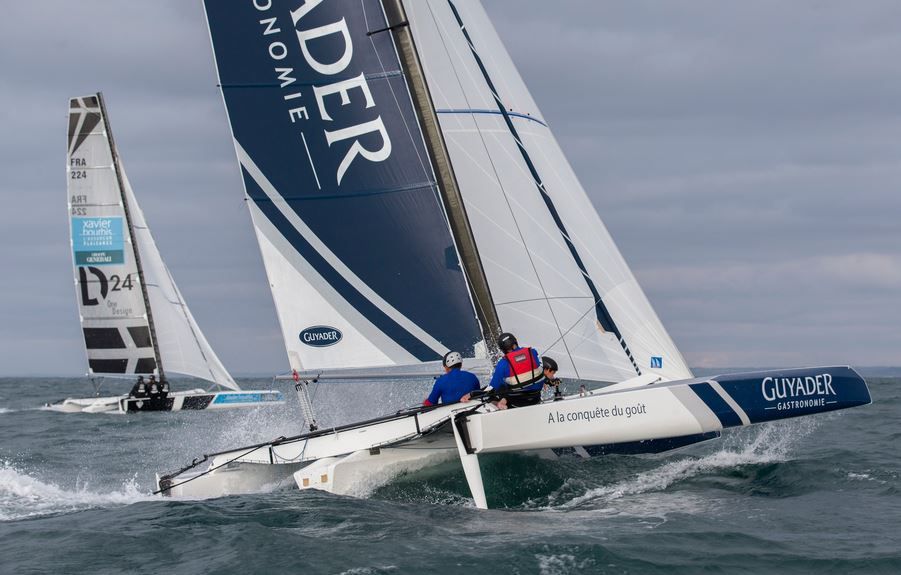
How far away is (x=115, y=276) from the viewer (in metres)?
25.0

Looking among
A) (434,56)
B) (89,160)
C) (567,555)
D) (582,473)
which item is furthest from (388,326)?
(89,160)

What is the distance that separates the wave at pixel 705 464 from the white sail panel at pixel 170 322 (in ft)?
53.4

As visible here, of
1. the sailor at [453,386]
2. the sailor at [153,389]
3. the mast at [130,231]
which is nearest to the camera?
the sailor at [453,386]

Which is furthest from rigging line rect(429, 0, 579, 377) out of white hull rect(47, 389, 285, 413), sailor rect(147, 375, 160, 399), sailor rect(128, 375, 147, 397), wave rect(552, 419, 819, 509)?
sailor rect(128, 375, 147, 397)

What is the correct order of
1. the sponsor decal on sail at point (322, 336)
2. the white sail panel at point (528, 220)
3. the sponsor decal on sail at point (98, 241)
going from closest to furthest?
the sponsor decal on sail at point (322, 336) < the white sail panel at point (528, 220) < the sponsor decal on sail at point (98, 241)

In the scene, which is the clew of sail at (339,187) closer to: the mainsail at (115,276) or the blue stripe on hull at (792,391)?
the blue stripe on hull at (792,391)

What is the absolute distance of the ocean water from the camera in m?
6.25

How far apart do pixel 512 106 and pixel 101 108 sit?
53.9ft

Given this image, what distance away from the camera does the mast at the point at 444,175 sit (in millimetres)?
9359

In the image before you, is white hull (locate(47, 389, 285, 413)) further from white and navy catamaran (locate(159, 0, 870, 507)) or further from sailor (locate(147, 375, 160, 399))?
white and navy catamaran (locate(159, 0, 870, 507))

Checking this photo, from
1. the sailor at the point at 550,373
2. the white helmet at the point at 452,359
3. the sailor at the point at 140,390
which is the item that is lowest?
the sailor at the point at 550,373

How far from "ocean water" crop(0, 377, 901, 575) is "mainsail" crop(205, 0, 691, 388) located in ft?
2.98

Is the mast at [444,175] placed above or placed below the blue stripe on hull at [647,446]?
above

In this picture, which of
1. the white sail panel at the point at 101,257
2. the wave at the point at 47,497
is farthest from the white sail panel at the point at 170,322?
the wave at the point at 47,497
